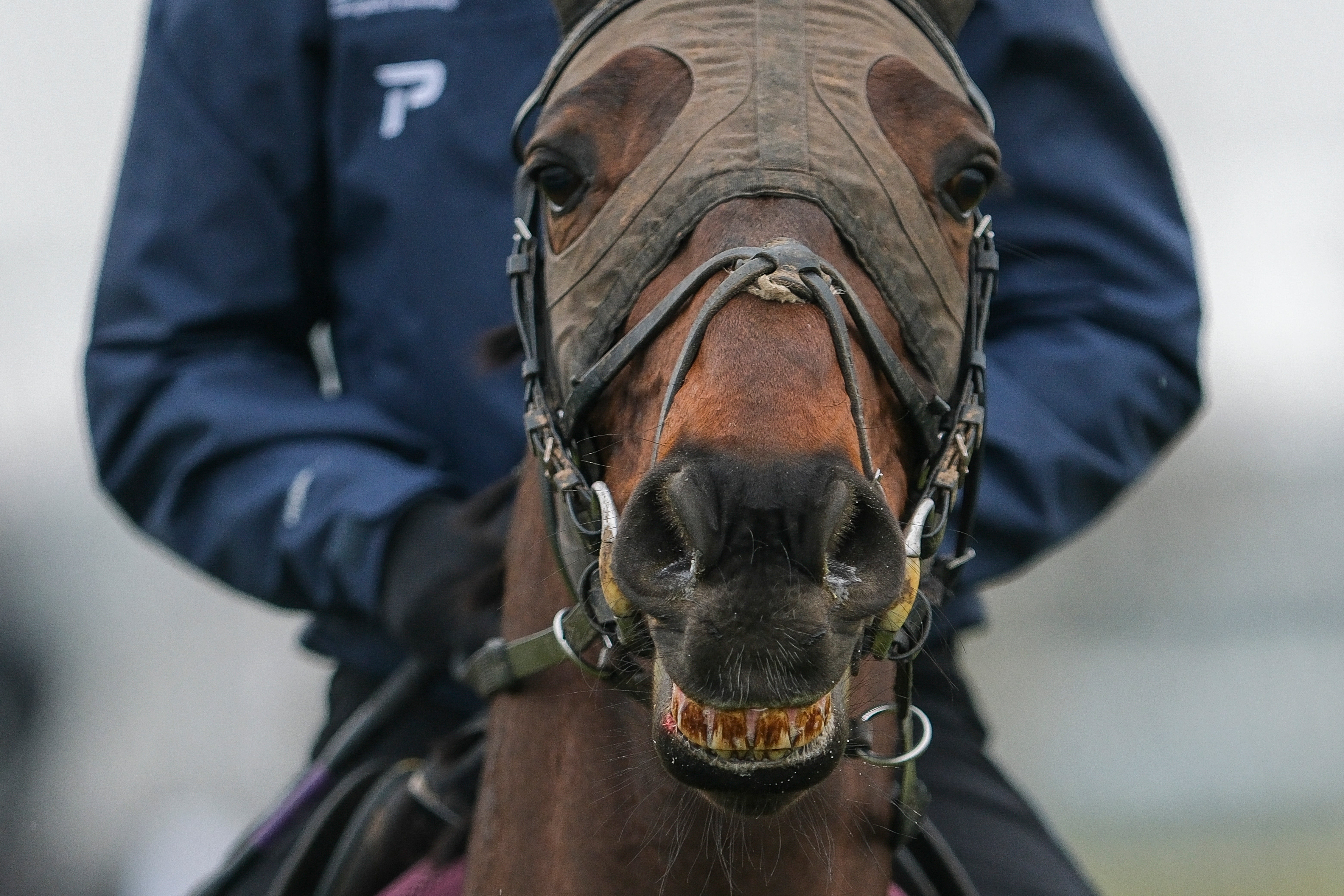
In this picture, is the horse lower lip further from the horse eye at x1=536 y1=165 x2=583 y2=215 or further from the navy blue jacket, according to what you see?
the navy blue jacket

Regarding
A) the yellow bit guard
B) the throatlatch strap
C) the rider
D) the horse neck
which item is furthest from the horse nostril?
the rider

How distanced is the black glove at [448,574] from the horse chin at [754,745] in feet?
2.82

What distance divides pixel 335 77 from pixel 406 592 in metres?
1.23

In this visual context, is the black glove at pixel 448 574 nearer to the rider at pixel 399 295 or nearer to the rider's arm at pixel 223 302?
the rider at pixel 399 295

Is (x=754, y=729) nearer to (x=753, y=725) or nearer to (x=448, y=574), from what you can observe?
(x=753, y=725)

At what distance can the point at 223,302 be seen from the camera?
3.13 meters

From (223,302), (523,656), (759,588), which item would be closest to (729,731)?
(759,588)

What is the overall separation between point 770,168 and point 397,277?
1.54 meters

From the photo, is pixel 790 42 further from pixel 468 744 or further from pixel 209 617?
pixel 209 617

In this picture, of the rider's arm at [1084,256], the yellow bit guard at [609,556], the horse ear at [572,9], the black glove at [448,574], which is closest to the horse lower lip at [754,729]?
the yellow bit guard at [609,556]

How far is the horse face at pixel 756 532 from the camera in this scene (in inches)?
53.5

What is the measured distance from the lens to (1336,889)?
7535 mm

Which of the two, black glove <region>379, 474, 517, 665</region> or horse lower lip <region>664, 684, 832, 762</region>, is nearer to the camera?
horse lower lip <region>664, 684, 832, 762</region>

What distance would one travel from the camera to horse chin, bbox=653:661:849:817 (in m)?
1.43
